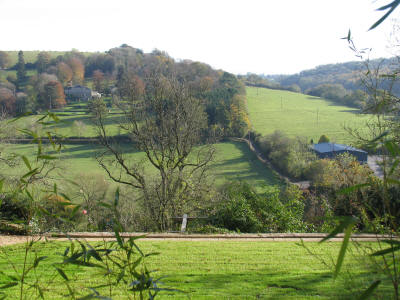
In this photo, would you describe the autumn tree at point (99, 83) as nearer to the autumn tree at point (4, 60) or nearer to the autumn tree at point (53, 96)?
the autumn tree at point (53, 96)

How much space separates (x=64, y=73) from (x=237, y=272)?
33313 mm

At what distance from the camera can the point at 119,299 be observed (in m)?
3.79

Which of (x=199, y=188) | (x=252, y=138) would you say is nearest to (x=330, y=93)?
(x=252, y=138)

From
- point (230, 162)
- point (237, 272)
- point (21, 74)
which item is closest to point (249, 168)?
point (230, 162)

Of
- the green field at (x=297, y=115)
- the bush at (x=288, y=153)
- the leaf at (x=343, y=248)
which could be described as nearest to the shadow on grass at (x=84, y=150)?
the bush at (x=288, y=153)

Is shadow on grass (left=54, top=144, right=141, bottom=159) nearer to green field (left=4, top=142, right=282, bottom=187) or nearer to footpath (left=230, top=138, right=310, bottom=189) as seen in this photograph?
green field (left=4, top=142, right=282, bottom=187)

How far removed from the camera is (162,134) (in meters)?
12.6

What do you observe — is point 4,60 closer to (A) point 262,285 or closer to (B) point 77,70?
(B) point 77,70

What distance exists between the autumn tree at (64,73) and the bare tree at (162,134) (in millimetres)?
21385

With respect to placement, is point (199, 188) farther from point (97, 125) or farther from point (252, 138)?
point (252, 138)

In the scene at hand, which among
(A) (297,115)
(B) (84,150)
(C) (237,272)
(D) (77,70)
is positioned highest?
(D) (77,70)

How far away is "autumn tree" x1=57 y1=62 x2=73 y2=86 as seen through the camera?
31669 mm

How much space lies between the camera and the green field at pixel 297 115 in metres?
36.8

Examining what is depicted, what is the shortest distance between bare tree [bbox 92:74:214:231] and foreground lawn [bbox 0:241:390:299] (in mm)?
5309
